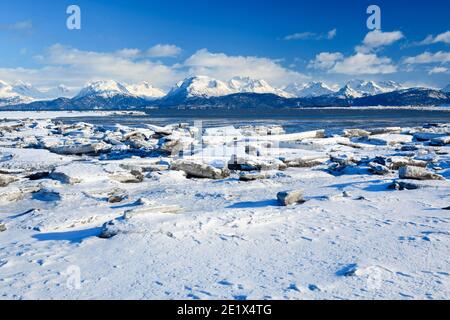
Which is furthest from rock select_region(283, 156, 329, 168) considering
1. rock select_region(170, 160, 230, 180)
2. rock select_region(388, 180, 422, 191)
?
rock select_region(388, 180, 422, 191)

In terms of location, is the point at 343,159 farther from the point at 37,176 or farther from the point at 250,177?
the point at 37,176

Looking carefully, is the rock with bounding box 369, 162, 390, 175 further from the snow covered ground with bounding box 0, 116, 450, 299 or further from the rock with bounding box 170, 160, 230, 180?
the rock with bounding box 170, 160, 230, 180

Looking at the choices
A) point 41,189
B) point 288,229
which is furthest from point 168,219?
point 41,189

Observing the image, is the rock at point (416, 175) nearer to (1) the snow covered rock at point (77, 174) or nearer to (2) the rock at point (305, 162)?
(2) the rock at point (305, 162)

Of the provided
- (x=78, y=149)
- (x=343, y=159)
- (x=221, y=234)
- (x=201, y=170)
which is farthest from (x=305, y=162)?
(x=78, y=149)

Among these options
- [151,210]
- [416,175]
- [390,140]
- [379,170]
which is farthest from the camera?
[390,140]
